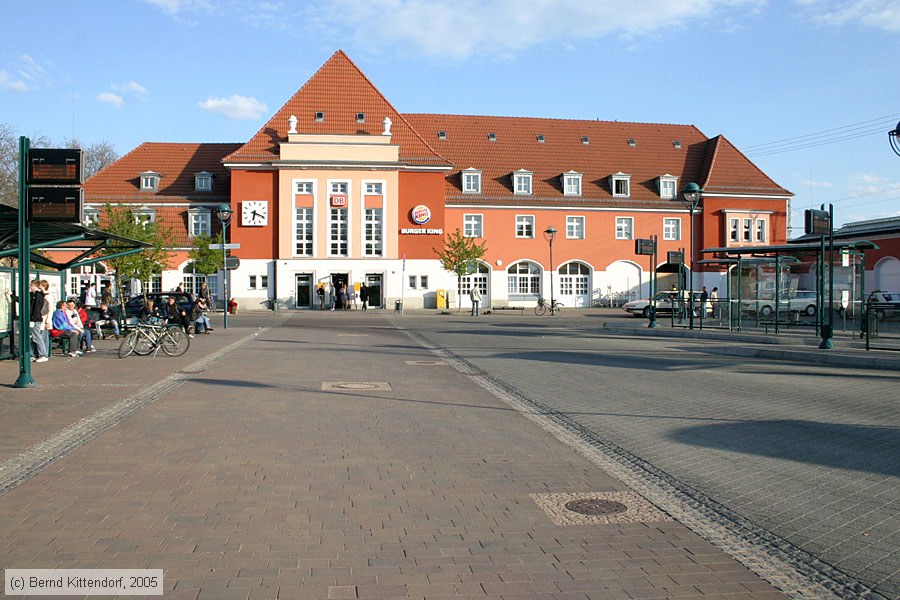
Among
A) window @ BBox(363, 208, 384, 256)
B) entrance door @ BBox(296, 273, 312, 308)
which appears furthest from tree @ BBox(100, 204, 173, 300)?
window @ BBox(363, 208, 384, 256)

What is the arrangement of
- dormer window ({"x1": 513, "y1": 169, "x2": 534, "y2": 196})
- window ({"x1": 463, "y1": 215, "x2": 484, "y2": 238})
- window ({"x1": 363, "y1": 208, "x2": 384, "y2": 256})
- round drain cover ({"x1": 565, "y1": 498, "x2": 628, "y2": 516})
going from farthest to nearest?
dormer window ({"x1": 513, "y1": 169, "x2": 534, "y2": 196}) < window ({"x1": 463, "y1": 215, "x2": 484, "y2": 238}) < window ({"x1": 363, "y1": 208, "x2": 384, "y2": 256}) < round drain cover ({"x1": 565, "y1": 498, "x2": 628, "y2": 516})

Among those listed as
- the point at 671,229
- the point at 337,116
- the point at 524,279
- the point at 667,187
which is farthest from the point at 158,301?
the point at 667,187

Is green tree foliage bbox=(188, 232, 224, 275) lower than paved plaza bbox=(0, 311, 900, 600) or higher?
higher

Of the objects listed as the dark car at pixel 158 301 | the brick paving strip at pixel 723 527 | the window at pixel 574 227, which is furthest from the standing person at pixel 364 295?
the brick paving strip at pixel 723 527

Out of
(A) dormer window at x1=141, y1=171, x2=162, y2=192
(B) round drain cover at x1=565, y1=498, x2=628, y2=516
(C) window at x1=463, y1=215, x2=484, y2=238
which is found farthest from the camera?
(C) window at x1=463, y1=215, x2=484, y2=238

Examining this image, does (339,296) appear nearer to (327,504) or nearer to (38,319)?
(38,319)

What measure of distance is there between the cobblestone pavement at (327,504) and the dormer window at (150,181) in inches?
2050

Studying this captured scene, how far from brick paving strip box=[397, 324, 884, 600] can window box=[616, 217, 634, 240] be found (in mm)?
54365

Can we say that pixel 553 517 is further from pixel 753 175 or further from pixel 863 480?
pixel 753 175

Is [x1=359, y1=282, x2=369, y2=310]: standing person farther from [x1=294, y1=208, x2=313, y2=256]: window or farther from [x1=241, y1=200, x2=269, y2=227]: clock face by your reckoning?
[x1=241, y1=200, x2=269, y2=227]: clock face

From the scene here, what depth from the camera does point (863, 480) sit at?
705cm

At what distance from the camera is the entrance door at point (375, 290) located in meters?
57.8

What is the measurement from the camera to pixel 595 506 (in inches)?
244

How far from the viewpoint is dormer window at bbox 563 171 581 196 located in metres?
62.4
